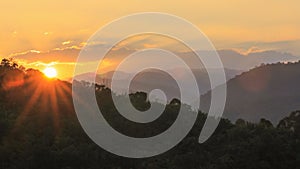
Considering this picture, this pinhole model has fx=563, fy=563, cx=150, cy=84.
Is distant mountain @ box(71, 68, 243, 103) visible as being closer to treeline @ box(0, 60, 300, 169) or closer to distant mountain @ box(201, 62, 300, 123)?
treeline @ box(0, 60, 300, 169)

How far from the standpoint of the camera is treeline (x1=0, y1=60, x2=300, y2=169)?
20484 mm

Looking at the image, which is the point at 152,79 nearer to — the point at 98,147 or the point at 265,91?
the point at 98,147

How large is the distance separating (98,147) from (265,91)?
254 feet

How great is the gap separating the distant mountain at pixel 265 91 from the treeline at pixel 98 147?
4825cm

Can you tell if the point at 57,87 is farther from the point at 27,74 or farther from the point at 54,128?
the point at 54,128

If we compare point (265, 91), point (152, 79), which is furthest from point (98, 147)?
point (265, 91)

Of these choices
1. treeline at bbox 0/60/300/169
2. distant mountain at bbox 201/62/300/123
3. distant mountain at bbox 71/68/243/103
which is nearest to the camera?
treeline at bbox 0/60/300/169

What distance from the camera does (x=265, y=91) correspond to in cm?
9600

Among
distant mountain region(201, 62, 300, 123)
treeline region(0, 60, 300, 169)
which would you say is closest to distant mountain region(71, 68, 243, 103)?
treeline region(0, 60, 300, 169)

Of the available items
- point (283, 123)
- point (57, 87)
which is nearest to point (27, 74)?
point (57, 87)

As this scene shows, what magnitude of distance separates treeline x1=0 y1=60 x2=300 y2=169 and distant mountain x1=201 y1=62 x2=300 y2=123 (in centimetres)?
4825

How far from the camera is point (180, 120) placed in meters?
25.8

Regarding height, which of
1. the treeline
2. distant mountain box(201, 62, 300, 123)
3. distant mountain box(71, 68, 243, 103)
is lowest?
the treeline

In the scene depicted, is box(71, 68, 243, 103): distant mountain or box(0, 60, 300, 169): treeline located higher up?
box(71, 68, 243, 103): distant mountain
